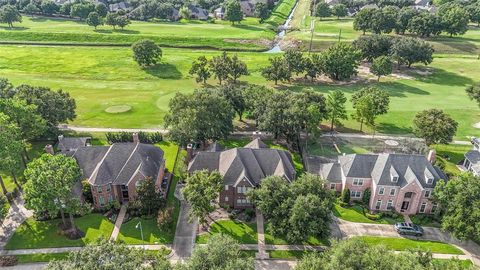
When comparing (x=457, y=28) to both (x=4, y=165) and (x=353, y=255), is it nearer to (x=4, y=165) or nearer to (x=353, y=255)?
(x=353, y=255)

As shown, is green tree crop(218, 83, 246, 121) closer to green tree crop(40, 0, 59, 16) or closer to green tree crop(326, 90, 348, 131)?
green tree crop(326, 90, 348, 131)

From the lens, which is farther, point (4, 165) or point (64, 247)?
point (4, 165)

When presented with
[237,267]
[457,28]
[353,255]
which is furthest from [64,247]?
[457,28]

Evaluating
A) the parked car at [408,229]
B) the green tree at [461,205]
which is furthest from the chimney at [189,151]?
the green tree at [461,205]

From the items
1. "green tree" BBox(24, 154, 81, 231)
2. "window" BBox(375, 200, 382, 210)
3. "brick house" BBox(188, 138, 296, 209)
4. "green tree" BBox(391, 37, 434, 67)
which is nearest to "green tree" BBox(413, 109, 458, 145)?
"window" BBox(375, 200, 382, 210)

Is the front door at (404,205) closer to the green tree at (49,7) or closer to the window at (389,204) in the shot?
the window at (389,204)

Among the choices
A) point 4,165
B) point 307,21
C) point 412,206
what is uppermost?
point 307,21
